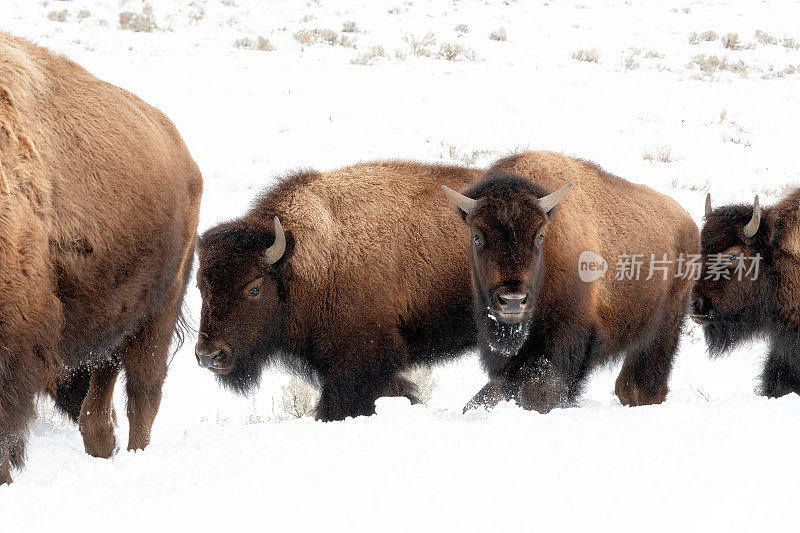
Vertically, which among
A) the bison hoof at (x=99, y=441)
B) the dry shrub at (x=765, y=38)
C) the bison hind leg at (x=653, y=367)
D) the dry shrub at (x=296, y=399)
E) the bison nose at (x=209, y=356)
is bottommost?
the dry shrub at (x=296, y=399)

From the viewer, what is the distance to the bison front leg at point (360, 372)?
5.03 m

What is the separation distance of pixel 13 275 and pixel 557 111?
35.6 ft

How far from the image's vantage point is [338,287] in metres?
5.19

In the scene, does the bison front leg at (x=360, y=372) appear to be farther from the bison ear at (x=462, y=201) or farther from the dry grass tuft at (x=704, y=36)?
the dry grass tuft at (x=704, y=36)

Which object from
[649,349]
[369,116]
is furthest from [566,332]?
[369,116]

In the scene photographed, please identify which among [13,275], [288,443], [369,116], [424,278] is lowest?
[369,116]

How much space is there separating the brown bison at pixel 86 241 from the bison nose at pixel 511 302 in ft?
5.43

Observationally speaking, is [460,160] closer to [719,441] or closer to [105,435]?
[105,435]

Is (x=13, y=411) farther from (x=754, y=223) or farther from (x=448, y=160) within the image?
(x=448, y=160)

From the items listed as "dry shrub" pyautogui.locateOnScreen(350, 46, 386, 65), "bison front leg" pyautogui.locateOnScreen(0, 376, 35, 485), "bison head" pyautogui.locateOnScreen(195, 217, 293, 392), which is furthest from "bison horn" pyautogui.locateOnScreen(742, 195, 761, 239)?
"dry shrub" pyautogui.locateOnScreen(350, 46, 386, 65)

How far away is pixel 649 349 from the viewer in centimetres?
626

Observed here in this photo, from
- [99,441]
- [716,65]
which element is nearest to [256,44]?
[716,65]

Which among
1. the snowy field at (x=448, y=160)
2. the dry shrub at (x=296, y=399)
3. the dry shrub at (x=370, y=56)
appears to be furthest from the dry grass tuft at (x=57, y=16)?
the dry shrub at (x=296, y=399)

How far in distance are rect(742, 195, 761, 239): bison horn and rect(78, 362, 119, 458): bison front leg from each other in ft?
13.8
